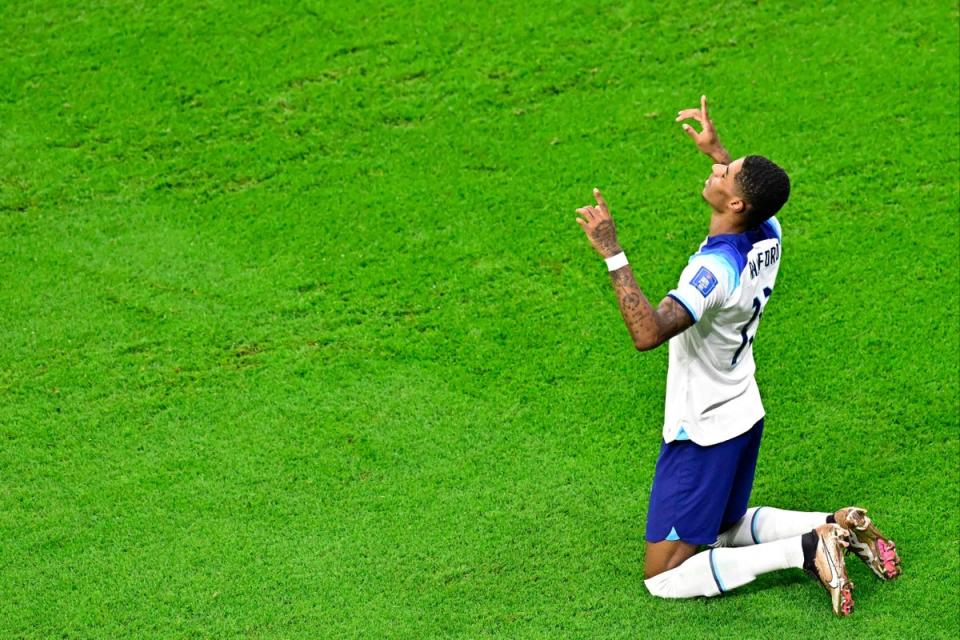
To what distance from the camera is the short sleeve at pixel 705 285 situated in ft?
12.2

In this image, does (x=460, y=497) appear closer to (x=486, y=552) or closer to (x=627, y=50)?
(x=486, y=552)

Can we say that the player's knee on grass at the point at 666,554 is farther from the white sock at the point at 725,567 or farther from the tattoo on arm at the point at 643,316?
the tattoo on arm at the point at 643,316

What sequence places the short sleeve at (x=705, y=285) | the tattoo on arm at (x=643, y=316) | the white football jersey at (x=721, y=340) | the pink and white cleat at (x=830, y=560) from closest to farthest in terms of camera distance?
the tattoo on arm at (x=643, y=316)
the short sleeve at (x=705, y=285)
the white football jersey at (x=721, y=340)
the pink and white cleat at (x=830, y=560)

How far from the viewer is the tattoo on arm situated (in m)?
3.62

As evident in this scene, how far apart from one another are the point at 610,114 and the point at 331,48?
1.82 metres

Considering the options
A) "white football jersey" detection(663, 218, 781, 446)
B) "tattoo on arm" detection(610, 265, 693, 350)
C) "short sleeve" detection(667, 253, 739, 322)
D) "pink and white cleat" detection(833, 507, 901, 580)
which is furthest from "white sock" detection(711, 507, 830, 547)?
"tattoo on arm" detection(610, 265, 693, 350)

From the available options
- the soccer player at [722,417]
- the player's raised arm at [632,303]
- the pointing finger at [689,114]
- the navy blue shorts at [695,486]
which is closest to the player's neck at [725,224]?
the soccer player at [722,417]

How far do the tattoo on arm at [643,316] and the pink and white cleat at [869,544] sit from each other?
118 centimetres

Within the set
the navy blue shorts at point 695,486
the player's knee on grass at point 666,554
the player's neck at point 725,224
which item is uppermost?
the player's neck at point 725,224

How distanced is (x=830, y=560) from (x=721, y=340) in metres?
0.95

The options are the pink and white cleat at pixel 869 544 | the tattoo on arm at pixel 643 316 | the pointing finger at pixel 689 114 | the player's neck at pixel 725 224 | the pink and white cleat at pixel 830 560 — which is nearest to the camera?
the tattoo on arm at pixel 643 316

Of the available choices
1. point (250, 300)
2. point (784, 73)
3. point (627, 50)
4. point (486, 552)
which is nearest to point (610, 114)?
point (627, 50)

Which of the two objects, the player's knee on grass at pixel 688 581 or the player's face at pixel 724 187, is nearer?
the player's face at pixel 724 187

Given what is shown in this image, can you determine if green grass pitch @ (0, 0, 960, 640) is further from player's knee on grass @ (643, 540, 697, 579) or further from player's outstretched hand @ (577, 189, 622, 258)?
player's outstretched hand @ (577, 189, 622, 258)
